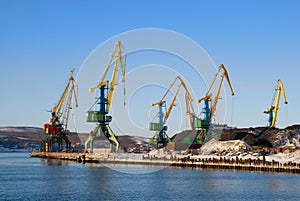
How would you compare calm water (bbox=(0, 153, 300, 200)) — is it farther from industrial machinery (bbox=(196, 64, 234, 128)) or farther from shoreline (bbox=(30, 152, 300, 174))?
industrial machinery (bbox=(196, 64, 234, 128))

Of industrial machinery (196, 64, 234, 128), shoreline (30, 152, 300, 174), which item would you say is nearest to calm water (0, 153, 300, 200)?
shoreline (30, 152, 300, 174)

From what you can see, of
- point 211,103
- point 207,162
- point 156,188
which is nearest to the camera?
point 156,188

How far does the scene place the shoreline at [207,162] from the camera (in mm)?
95438

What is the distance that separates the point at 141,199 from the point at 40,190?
14030 mm

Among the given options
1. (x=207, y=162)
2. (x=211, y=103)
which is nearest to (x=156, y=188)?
(x=207, y=162)

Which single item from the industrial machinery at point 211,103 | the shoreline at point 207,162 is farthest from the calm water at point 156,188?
the industrial machinery at point 211,103

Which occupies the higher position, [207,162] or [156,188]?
[207,162]

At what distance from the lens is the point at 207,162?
11194 centimetres

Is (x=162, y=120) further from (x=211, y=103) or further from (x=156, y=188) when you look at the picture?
(x=156, y=188)

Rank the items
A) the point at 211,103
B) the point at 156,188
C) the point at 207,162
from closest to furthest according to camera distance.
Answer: the point at 156,188, the point at 207,162, the point at 211,103

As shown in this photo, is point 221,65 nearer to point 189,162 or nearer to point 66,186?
point 189,162

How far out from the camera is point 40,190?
213 ft

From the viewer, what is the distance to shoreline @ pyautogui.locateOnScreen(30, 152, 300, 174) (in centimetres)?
9544

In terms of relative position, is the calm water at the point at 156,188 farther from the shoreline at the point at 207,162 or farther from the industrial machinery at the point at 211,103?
the industrial machinery at the point at 211,103
